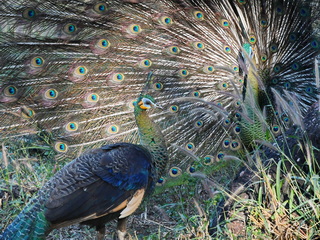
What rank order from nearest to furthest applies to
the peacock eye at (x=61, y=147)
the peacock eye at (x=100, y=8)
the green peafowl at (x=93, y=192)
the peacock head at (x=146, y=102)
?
the green peafowl at (x=93, y=192) → the peacock head at (x=146, y=102) → the peacock eye at (x=61, y=147) → the peacock eye at (x=100, y=8)

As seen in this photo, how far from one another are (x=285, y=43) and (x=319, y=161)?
324cm

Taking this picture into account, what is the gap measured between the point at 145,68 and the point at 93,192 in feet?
9.10

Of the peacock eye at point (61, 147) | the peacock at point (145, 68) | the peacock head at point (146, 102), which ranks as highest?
the peacock head at point (146, 102)

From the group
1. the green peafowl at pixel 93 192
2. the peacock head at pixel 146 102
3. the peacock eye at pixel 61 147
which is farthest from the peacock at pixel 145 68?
the green peafowl at pixel 93 192

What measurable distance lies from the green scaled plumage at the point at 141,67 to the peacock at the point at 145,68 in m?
0.01

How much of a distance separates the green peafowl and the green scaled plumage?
59.5 inches

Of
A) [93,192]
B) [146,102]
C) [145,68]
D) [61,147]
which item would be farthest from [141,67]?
[93,192]

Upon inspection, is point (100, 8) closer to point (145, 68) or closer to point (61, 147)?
point (145, 68)

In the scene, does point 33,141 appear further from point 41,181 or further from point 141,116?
point 141,116

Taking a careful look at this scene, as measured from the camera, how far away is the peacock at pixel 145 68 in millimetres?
5324

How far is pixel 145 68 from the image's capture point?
229 inches

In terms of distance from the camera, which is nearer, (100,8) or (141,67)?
(100,8)

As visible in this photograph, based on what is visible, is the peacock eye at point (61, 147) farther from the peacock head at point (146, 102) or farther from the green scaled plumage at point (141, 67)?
the peacock head at point (146, 102)

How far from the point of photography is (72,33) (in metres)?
5.53
